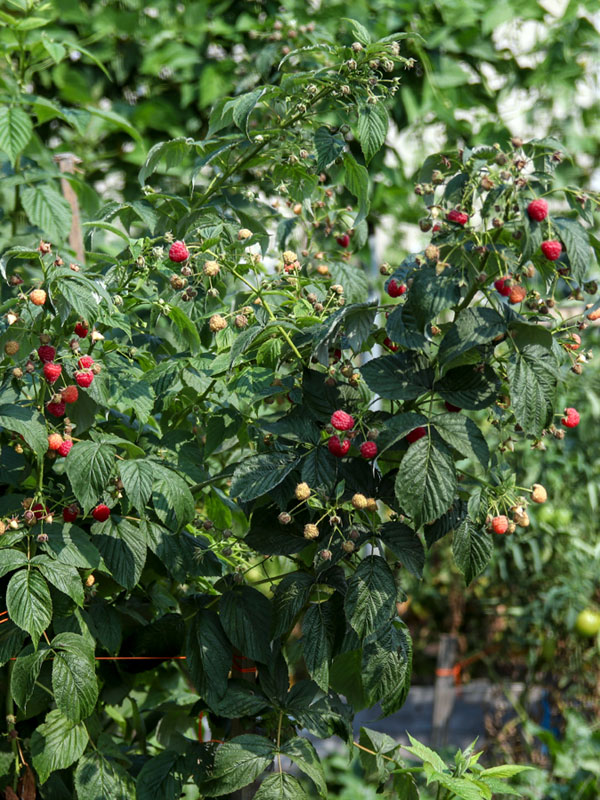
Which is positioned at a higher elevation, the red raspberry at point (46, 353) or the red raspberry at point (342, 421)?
the red raspberry at point (342, 421)

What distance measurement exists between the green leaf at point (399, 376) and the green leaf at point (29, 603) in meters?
0.39

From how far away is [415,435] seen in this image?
0.93 meters

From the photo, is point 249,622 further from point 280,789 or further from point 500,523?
point 500,523

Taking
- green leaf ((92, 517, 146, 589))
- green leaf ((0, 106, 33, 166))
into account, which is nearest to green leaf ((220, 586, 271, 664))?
green leaf ((92, 517, 146, 589))

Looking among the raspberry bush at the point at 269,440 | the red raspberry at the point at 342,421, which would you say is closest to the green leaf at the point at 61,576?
the raspberry bush at the point at 269,440

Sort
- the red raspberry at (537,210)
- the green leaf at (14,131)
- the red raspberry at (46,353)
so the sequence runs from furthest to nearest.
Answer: the green leaf at (14,131) → the red raspberry at (46,353) → the red raspberry at (537,210)

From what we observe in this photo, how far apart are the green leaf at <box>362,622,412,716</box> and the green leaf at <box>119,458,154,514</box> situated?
10.9 inches

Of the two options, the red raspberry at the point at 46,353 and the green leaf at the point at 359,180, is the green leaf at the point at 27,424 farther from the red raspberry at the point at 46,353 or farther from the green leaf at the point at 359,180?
the green leaf at the point at 359,180

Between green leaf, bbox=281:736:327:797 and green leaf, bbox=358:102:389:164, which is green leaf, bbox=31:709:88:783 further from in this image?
green leaf, bbox=358:102:389:164

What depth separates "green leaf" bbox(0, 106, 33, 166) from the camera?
1.42m

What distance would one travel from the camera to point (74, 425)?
38.3 inches

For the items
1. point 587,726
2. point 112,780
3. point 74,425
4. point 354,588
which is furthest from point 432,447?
point 587,726

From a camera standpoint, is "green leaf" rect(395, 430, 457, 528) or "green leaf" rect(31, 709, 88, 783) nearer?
"green leaf" rect(395, 430, 457, 528)

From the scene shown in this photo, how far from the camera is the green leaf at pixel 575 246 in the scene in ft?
2.82
